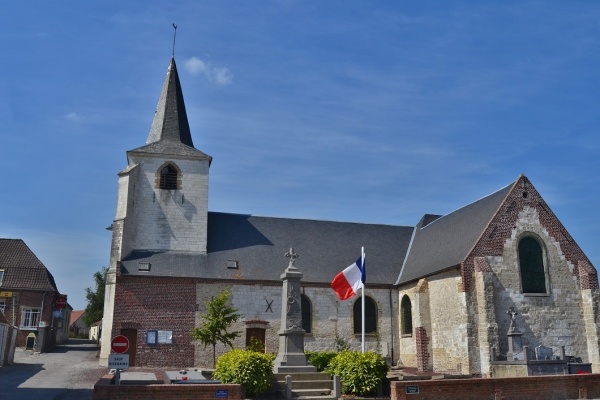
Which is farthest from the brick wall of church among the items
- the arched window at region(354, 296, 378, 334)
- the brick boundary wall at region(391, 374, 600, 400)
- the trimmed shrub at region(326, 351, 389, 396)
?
the brick boundary wall at region(391, 374, 600, 400)

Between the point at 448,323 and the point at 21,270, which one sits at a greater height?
the point at 21,270

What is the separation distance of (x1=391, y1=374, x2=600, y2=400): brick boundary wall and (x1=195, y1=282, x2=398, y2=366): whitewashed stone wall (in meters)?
12.5

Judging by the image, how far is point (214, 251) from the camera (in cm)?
2706

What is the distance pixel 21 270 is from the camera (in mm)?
32125

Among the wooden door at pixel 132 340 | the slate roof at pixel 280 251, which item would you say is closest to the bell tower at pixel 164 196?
the slate roof at pixel 280 251

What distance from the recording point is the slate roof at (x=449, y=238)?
23.2m

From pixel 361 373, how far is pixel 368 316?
12.4m

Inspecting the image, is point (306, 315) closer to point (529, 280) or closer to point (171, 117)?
point (529, 280)

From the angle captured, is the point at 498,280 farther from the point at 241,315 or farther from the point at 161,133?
the point at 161,133

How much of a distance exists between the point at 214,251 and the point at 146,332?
5.12 metres

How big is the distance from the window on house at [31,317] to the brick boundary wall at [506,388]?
2503cm

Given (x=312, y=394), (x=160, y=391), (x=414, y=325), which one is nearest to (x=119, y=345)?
(x=160, y=391)

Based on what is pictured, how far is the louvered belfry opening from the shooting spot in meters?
28.1

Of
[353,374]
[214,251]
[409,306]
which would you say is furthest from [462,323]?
[214,251]
